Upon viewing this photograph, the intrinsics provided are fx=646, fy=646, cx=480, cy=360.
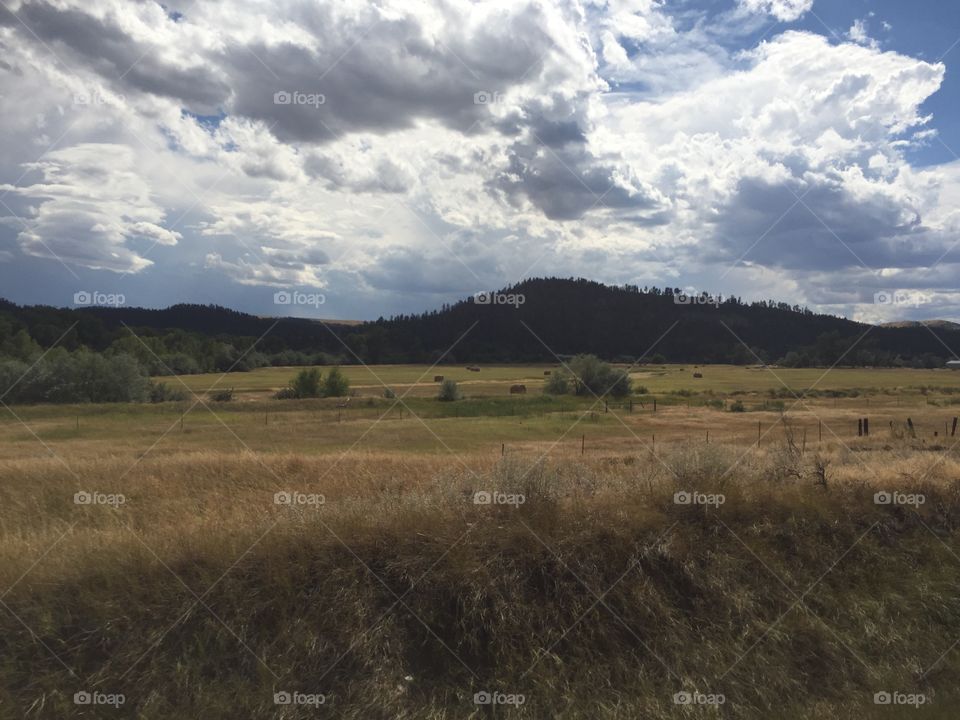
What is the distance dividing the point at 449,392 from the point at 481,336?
Result: 3694 inches

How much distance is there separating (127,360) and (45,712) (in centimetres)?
8187

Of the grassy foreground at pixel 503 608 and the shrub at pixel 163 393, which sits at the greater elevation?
the grassy foreground at pixel 503 608

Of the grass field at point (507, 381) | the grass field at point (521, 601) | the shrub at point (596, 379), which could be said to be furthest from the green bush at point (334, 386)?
the grass field at point (521, 601)

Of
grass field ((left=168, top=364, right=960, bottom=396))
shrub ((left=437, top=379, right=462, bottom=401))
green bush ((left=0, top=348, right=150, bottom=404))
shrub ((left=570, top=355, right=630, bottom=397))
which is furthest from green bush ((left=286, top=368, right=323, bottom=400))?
shrub ((left=570, top=355, right=630, bottom=397))

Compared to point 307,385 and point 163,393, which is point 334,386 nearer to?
point 307,385

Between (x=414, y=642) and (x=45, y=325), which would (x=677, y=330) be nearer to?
(x=45, y=325)

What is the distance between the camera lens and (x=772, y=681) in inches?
295

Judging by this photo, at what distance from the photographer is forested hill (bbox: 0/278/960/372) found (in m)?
122

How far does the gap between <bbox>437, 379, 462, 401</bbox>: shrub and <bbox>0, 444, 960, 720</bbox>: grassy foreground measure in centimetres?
6571

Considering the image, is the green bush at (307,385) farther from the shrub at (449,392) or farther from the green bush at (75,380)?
the green bush at (75,380)

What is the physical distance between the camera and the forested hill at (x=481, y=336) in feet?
402

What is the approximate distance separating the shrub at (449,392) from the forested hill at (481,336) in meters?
27.3

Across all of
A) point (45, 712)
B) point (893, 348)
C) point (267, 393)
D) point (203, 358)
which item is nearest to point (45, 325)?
point (203, 358)

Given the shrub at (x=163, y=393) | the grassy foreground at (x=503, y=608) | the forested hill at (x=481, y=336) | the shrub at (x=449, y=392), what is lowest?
the shrub at (x=163, y=393)
